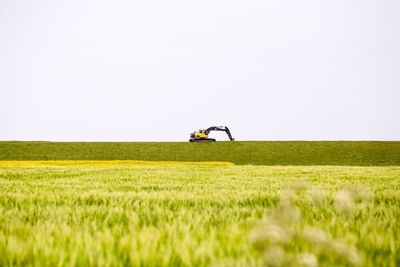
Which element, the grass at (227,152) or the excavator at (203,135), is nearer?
the grass at (227,152)

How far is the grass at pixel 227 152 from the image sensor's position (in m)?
33.8

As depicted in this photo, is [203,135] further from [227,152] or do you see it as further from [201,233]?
[201,233]

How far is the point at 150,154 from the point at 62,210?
114 feet

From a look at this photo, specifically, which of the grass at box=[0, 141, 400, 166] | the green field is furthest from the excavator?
the green field

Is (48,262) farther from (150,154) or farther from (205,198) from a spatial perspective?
(150,154)

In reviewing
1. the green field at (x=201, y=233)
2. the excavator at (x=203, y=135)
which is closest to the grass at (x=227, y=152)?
the excavator at (x=203, y=135)

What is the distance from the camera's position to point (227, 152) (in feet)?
125

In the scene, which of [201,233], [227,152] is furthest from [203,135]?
[201,233]

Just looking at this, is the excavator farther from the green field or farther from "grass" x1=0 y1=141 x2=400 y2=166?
the green field

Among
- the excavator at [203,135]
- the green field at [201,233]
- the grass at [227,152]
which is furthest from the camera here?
the excavator at [203,135]

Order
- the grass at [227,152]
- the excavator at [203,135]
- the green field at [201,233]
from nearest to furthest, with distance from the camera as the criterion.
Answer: the green field at [201,233], the grass at [227,152], the excavator at [203,135]

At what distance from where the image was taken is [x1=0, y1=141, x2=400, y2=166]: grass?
33.8m

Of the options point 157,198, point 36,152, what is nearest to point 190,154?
point 36,152

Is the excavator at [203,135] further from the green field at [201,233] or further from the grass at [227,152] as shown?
the green field at [201,233]
